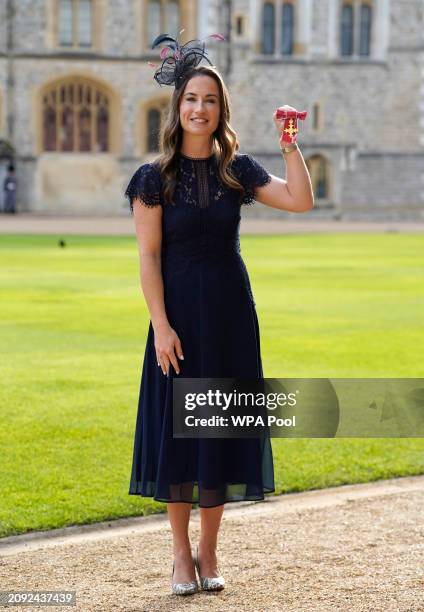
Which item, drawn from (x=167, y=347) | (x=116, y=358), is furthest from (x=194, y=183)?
(x=116, y=358)

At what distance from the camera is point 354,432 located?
7598 millimetres

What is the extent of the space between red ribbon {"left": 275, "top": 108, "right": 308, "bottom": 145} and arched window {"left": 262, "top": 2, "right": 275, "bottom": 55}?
3843 centimetres

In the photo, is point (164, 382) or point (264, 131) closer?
point (164, 382)

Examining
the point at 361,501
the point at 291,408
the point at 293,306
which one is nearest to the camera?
the point at 291,408

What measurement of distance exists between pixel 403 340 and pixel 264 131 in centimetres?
3166

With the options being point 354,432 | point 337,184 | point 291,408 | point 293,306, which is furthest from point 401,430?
point 337,184

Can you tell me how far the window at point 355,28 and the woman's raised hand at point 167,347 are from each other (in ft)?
129

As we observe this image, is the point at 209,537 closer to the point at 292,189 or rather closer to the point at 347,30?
the point at 292,189

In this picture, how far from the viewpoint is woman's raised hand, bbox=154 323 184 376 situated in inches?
177

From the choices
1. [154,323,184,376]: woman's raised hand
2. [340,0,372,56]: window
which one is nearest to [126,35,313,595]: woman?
[154,323,184,376]: woman's raised hand

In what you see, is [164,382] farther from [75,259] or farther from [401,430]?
[75,259]

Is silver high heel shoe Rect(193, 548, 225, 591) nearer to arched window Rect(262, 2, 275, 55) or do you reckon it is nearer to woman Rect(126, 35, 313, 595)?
woman Rect(126, 35, 313, 595)

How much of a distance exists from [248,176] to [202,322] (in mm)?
613

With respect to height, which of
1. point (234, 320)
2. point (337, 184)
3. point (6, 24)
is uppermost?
point (6, 24)
